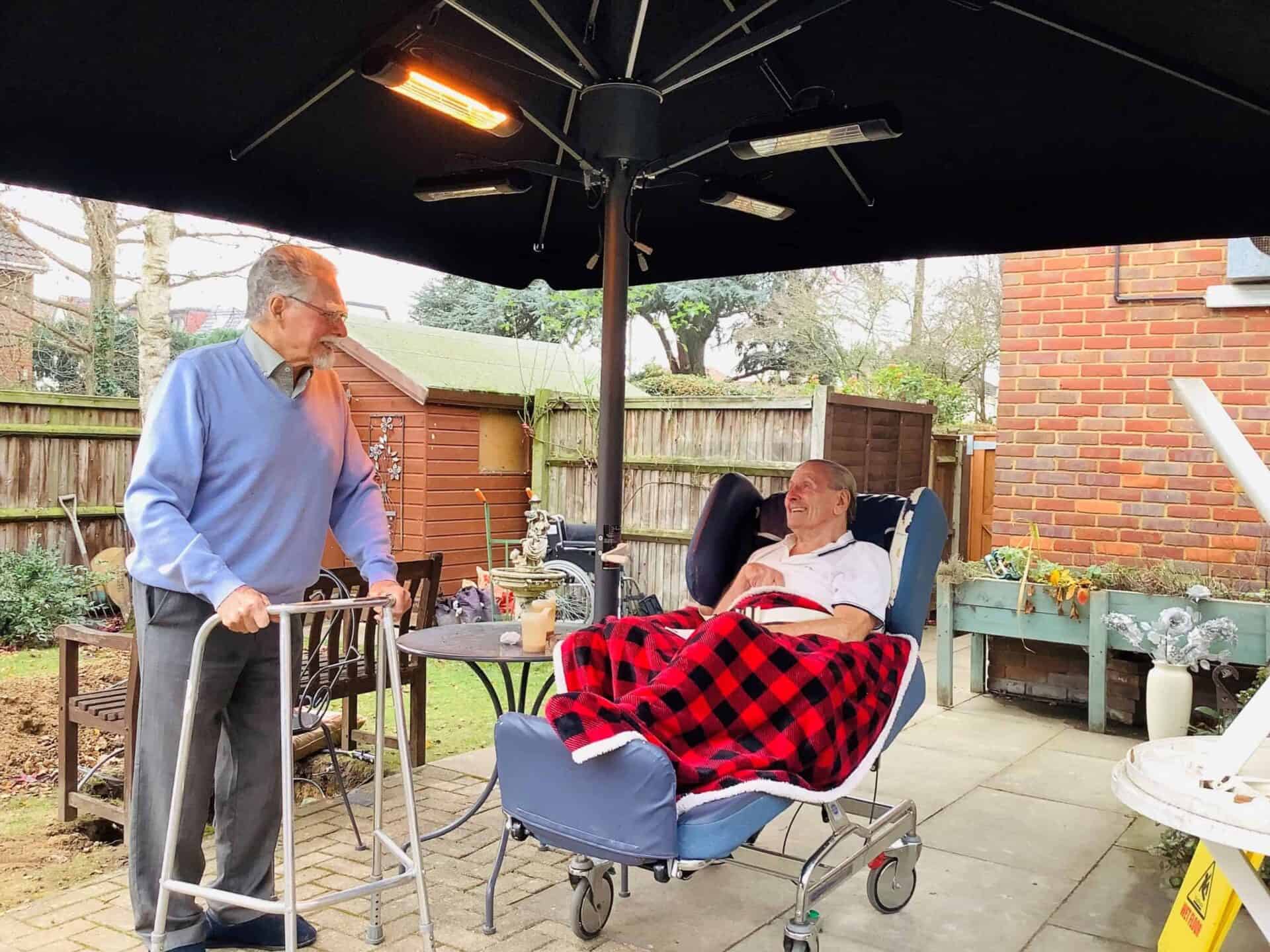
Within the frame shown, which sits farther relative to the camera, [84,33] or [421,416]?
[421,416]

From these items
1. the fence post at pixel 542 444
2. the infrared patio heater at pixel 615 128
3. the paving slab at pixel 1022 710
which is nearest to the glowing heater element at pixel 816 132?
the infrared patio heater at pixel 615 128

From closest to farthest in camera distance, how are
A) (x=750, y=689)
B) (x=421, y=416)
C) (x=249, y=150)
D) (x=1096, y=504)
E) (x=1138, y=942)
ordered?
(x=750, y=689) < (x=1138, y=942) < (x=249, y=150) < (x=1096, y=504) < (x=421, y=416)

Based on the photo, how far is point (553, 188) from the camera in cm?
374

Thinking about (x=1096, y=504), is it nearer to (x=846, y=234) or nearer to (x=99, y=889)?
(x=846, y=234)

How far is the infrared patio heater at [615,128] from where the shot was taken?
247cm

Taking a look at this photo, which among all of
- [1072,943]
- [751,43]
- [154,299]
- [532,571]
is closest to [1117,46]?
[751,43]

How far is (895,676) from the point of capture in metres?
3.03

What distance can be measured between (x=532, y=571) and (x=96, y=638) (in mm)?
3911

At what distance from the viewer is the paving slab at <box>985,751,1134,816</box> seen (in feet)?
13.6

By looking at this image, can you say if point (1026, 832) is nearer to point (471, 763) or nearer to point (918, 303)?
point (471, 763)

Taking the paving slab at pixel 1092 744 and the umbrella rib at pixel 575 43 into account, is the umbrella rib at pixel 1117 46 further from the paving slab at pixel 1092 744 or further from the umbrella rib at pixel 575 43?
the paving slab at pixel 1092 744

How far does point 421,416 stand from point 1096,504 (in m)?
5.06

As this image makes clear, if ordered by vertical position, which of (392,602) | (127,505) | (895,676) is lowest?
(895,676)

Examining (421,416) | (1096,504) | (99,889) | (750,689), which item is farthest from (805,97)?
(421,416)
